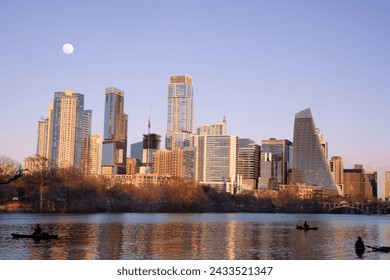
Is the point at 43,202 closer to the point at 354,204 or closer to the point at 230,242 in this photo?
the point at 230,242

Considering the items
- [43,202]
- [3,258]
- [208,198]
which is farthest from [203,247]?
[208,198]

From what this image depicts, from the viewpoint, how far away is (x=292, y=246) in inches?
1708

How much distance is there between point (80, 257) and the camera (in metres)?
33.1
